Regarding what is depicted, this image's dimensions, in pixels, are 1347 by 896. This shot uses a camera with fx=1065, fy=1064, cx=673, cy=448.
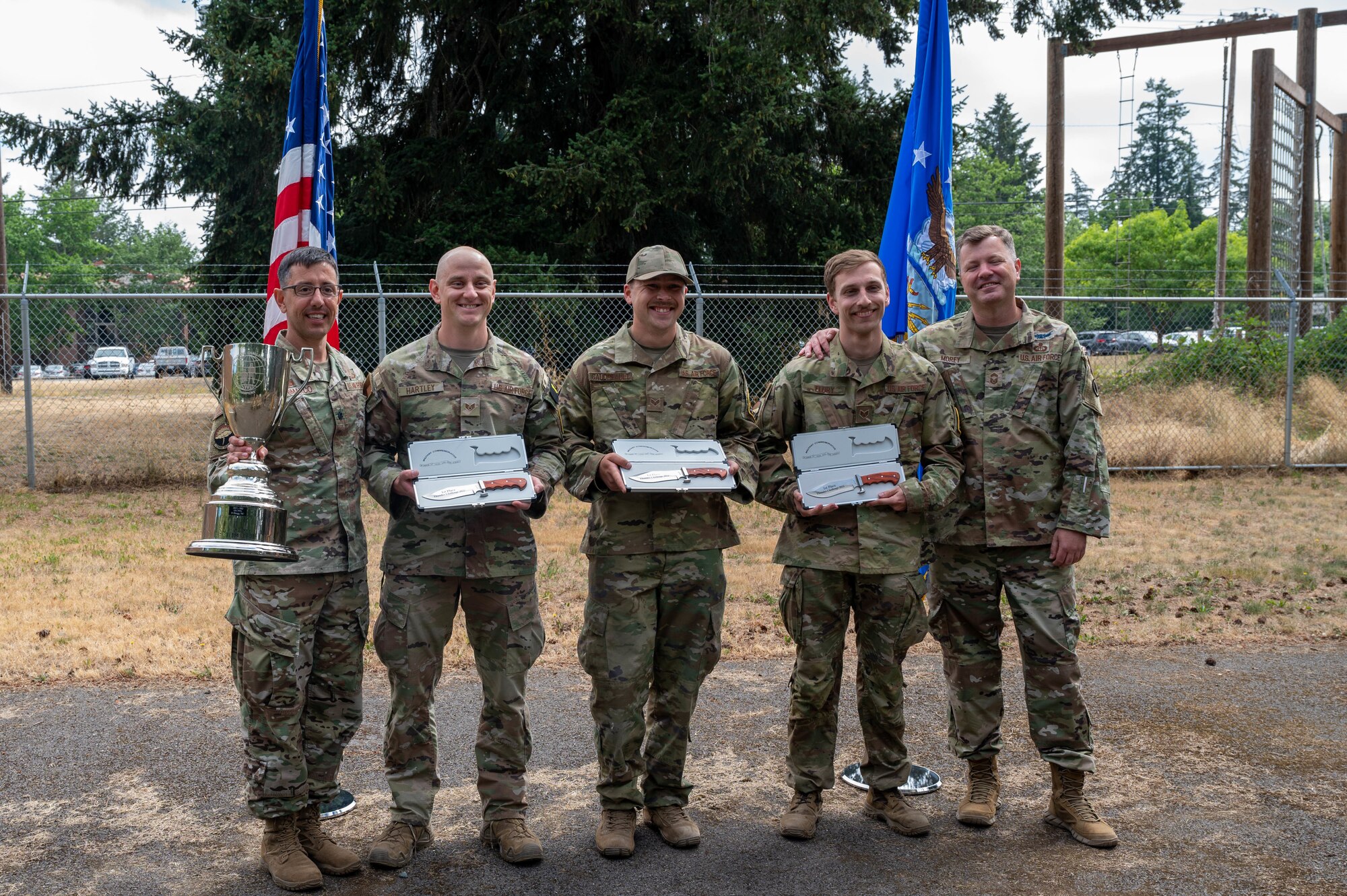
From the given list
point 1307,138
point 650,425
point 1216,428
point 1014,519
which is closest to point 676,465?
point 650,425

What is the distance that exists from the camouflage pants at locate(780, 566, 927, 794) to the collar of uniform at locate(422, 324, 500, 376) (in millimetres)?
1376

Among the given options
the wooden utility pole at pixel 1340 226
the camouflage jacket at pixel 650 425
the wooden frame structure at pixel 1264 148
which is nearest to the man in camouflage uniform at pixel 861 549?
the camouflage jacket at pixel 650 425

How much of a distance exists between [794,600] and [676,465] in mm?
746

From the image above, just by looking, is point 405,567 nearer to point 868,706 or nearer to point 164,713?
point 868,706

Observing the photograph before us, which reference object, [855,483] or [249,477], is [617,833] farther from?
[249,477]

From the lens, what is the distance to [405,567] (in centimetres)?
381

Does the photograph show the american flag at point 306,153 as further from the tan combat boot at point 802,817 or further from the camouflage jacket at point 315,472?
the tan combat boot at point 802,817

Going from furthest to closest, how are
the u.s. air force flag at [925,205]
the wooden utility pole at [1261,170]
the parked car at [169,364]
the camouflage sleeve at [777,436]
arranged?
the wooden utility pole at [1261,170], the parked car at [169,364], the u.s. air force flag at [925,205], the camouflage sleeve at [777,436]

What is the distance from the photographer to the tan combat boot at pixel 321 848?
3.64m

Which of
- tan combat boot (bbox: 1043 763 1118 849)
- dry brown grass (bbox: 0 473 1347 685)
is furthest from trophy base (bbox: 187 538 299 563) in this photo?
tan combat boot (bbox: 1043 763 1118 849)

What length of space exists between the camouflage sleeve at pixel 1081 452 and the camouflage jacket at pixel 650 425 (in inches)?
47.4

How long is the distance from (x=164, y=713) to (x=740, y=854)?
3.05m

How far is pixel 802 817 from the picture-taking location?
12.9 ft

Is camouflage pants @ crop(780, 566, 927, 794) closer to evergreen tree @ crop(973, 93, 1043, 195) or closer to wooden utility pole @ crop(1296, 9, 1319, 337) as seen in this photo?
wooden utility pole @ crop(1296, 9, 1319, 337)
